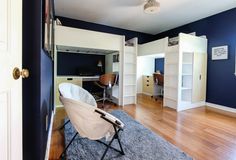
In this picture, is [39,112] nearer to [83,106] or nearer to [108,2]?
[83,106]

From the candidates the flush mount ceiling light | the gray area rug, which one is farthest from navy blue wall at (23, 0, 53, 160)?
the flush mount ceiling light

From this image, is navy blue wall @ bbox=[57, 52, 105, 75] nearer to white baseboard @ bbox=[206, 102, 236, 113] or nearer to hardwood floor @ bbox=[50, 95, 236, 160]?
hardwood floor @ bbox=[50, 95, 236, 160]

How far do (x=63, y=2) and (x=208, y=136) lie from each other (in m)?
4.15

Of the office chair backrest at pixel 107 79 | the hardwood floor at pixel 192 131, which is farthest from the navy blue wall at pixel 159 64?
the office chair backrest at pixel 107 79

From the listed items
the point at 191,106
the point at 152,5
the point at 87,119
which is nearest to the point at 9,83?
the point at 87,119

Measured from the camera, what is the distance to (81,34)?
11.8 ft

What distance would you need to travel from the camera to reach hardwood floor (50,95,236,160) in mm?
1876

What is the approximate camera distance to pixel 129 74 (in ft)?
14.4

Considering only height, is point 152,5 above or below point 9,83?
above

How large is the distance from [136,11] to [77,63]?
252cm

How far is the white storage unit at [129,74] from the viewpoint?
429 centimetres

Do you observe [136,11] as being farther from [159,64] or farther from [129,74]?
[159,64]

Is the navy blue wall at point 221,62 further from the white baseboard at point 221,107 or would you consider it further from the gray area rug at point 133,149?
the gray area rug at point 133,149

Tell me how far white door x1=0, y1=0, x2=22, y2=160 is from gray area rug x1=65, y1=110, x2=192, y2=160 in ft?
3.44
